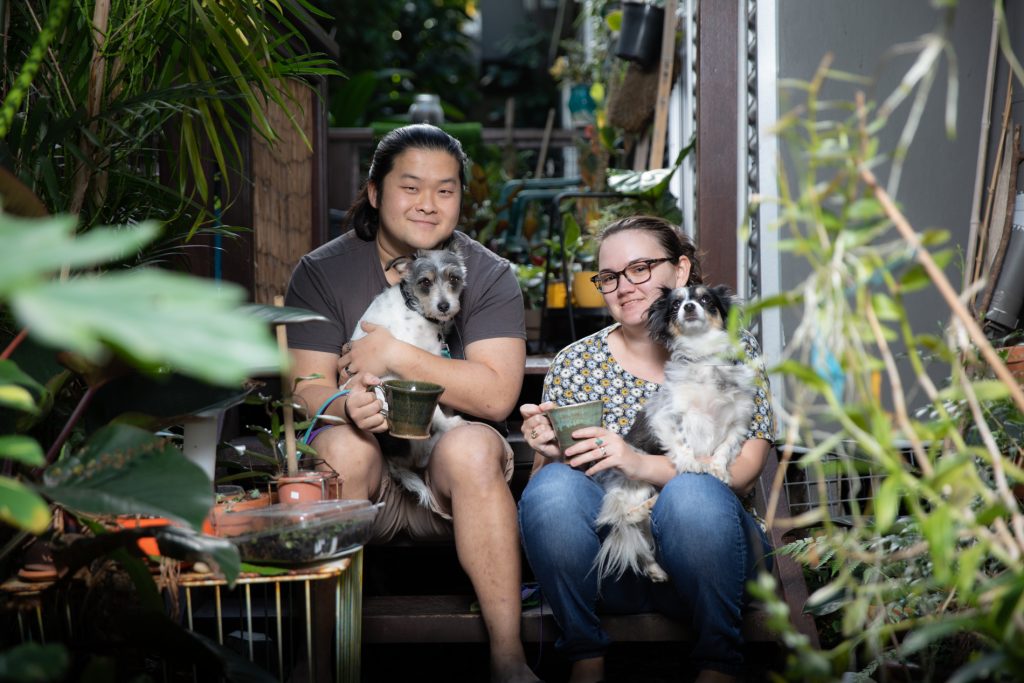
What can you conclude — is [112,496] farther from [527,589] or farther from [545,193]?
[545,193]

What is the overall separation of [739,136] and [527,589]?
184cm

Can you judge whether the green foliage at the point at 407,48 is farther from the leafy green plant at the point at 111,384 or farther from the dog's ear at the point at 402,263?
the leafy green plant at the point at 111,384

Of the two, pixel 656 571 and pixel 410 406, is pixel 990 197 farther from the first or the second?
pixel 410 406

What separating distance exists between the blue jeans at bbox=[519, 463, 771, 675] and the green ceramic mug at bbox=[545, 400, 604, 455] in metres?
0.12

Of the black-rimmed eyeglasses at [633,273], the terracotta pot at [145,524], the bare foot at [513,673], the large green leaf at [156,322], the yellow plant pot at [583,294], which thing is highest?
the large green leaf at [156,322]

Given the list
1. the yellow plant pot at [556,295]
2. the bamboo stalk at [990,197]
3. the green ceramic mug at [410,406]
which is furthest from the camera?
the yellow plant pot at [556,295]

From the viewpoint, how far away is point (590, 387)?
102 inches

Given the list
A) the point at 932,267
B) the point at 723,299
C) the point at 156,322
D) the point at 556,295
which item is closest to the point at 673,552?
the point at 723,299

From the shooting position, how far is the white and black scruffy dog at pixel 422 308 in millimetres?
2701

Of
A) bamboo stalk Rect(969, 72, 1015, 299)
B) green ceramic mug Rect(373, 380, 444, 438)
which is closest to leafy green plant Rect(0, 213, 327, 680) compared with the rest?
green ceramic mug Rect(373, 380, 444, 438)

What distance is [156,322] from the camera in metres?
0.68

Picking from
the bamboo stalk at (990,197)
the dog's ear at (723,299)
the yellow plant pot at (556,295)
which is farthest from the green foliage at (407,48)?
the dog's ear at (723,299)

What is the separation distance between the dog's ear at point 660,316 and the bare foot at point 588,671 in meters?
0.80

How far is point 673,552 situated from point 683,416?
14.9 inches
